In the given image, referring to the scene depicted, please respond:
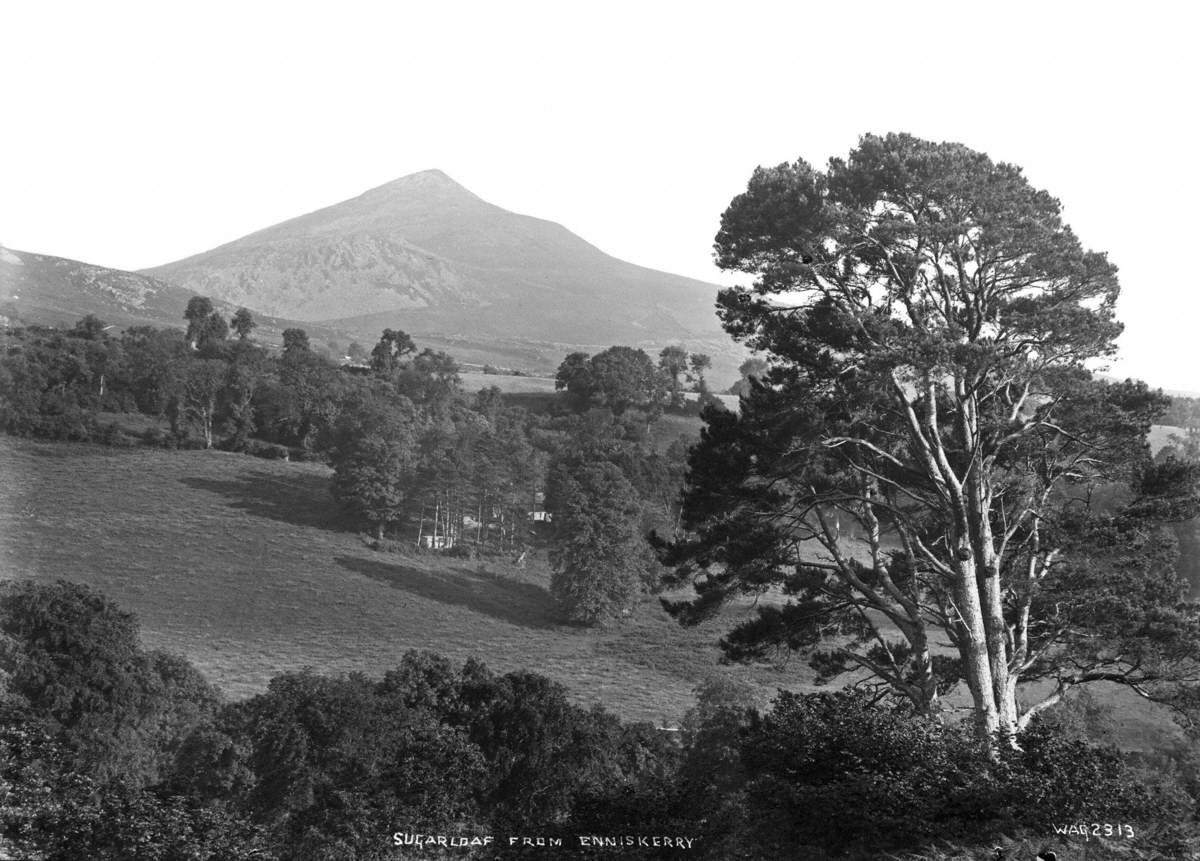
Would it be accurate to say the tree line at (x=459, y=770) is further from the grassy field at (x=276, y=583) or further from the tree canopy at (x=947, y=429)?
the grassy field at (x=276, y=583)

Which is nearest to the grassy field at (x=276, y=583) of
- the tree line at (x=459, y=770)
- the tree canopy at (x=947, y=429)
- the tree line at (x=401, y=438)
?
the tree line at (x=401, y=438)

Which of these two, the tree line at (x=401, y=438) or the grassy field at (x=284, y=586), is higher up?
the tree line at (x=401, y=438)

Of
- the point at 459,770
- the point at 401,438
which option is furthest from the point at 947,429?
the point at 401,438

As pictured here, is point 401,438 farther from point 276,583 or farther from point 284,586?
point 284,586

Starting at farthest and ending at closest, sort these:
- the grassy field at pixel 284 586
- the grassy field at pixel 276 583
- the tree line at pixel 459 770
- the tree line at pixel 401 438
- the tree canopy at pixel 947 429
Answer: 1. the tree line at pixel 401 438
2. the grassy field at pixel 276 583
3. the grassy field at pixel 284 586
4. the tree canopy at pixel 947 429
5. the tree line at pixel 459 770

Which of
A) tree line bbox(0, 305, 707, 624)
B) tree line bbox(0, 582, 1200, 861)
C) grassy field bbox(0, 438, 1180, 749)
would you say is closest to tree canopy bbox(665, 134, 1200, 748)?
tree line bbox(0, 582, 1200, 861)

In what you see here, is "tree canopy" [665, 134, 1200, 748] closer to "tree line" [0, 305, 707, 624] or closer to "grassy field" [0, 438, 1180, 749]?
"grassy field" [0, 438, 1180, 749]

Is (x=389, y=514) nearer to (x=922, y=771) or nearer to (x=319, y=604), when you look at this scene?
(x=319, y=604)

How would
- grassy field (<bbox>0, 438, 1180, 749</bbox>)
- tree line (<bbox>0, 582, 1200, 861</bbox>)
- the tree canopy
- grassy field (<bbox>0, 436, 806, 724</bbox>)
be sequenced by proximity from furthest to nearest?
grassy field (<bbox>0, 436, 806, 724</bbox>) → grassy field (<bbox>0, 438, 1180, 749</bbox>) → the tree canopy → tree line (<bbox>0, 582, 1200, 861</bbox>)

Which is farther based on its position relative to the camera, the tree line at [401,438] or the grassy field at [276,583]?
the tree line at [401,438]
